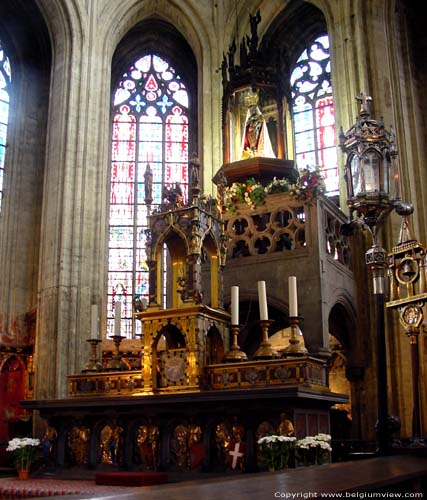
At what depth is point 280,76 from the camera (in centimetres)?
1417

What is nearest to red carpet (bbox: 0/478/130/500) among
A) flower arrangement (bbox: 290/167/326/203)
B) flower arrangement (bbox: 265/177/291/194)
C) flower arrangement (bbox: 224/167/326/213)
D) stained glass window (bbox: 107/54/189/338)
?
flower arrangement (bbox: 224/167/326/213)

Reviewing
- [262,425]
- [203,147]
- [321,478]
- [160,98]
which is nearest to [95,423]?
[262,425]

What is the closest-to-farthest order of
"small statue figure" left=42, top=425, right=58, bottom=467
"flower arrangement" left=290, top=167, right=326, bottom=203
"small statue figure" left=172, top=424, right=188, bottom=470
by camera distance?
"small statue figure" left=172, top=424, right=188, bottom=470 < "small statue figure" left=42, top=425, right=58, bottom=467 < "flower arrangement" left=290, top=167, right=326, bottom=203

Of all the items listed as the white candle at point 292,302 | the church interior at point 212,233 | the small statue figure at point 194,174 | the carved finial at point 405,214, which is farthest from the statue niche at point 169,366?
the carved finial at point 405,214

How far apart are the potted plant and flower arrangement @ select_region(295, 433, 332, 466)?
2879 mm

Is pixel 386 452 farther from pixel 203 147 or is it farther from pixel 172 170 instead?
pixel 172 170

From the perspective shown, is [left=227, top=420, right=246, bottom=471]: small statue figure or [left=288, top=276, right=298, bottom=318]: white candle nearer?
[left=227, top=420, right=246, bottom=471]: small statue figure

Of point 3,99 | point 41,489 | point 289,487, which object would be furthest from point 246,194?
point 3,99

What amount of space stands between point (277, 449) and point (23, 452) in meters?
2.88

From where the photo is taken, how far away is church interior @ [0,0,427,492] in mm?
6840

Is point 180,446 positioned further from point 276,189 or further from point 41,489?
point 276,189

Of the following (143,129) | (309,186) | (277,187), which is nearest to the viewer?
(309,186)

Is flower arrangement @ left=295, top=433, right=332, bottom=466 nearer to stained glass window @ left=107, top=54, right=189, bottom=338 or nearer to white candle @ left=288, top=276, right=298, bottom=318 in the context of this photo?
white candle @ left=288, top=276, right=298, bottom=318

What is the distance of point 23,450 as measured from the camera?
7199mm
